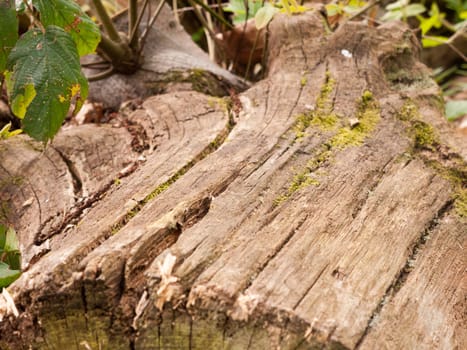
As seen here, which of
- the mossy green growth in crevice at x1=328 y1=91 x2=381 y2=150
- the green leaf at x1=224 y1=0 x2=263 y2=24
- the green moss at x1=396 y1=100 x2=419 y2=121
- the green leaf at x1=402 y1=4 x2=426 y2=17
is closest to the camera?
the mossy green growth in crevice at x1=328 y1=91 x2=381 y2=150

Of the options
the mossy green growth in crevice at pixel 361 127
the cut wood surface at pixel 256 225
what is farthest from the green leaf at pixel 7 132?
the mossy green growth in crevice at pixel 361 127

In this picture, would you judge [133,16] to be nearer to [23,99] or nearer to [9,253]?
[23,99]

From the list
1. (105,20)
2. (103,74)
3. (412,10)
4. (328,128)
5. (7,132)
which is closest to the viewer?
(7,132)

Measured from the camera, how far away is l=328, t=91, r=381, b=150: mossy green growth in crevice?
5.50ft

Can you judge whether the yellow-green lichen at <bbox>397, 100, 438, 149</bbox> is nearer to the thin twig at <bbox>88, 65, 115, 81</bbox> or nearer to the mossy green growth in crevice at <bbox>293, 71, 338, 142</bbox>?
the mossy green growth in crevice at <bbox>293, 71, 338, 142</bbox>

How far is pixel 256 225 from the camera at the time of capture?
1.26 metres

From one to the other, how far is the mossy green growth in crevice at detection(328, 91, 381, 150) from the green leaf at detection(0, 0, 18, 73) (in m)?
0.94

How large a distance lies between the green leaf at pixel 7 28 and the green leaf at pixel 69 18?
0.06m

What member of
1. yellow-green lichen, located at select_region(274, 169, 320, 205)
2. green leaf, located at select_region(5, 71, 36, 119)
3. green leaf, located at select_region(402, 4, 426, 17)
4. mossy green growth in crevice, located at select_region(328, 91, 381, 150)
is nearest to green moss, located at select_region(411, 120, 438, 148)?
mossy green growth in crevice, located at select_region(328, 91, 381, 150)

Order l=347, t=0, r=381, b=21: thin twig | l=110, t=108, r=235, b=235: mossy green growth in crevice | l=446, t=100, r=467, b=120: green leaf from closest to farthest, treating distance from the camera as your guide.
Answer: l=110, t=108, r=235, b=235: mossy green growth in crevice → l=446, t=100, r=467, b=120: green leaf → l=347, t=0, r=381, b=21: thin twig

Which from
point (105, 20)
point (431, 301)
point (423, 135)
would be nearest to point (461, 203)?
point (423, 135)

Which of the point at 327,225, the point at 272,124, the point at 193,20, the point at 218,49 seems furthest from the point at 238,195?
the point at 193,20

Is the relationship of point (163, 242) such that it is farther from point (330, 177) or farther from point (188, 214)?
point (330, 177)

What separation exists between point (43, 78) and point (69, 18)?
21 cm
